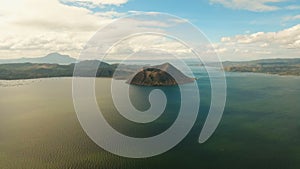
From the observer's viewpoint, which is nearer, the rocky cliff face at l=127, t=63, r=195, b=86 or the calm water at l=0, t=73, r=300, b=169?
the calm water at l=0, t=73, r=300, b=169

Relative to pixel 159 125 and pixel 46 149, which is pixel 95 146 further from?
pixel 159 125

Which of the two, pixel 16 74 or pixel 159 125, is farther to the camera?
pixel 16 74

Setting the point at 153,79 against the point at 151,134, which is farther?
the point at 153,79

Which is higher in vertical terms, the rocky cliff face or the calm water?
the rocky cliff face

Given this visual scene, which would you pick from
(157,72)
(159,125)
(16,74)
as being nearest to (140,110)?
(159,125)

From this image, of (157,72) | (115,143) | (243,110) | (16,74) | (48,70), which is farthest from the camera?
(48,70)

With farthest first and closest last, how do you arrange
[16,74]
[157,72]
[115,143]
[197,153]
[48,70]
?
[48,70]
[16,74]
[157,72]
[115,143]
[197,153]

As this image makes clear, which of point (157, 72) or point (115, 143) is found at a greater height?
point (157, 72)

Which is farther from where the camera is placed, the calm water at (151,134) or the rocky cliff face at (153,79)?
the rocky cliff face at (153,79)

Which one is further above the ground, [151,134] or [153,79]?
[153,79]

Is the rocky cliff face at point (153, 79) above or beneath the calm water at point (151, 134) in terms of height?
above
